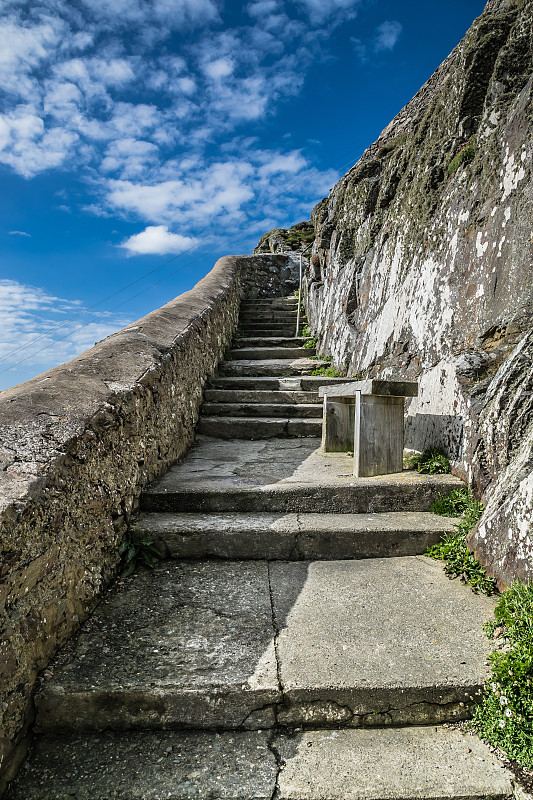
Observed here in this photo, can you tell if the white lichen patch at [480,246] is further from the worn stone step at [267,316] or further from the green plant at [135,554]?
the worn stone step at [267,316]

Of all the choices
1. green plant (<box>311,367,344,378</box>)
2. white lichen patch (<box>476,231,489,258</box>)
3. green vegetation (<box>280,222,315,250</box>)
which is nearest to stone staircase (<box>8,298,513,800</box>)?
white lichen patch (<box>476,231,489,258</box>)

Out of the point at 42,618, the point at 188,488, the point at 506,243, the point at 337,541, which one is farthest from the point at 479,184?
the point at 42,618

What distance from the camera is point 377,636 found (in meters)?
1.96

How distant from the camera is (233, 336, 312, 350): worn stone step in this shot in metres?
7.22

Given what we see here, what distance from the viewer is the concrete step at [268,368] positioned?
5.79 meters

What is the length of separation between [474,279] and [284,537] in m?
2.07

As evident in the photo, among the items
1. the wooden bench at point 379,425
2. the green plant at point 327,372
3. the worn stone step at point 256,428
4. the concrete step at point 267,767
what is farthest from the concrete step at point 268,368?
the concrete step at point 267,767

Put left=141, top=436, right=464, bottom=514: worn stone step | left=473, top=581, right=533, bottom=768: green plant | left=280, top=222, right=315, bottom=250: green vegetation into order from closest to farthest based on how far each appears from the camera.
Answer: left=473, top=581, right=533, bottom=768: green plant, left=141, top=436, right=464, bottom=514: worn stone step, left=280, top=222, right=315, bottom=250: green vegetation

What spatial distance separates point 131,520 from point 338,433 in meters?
2.07

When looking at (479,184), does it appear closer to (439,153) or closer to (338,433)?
(439,153)

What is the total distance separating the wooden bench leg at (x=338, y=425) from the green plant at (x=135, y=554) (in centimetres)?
194

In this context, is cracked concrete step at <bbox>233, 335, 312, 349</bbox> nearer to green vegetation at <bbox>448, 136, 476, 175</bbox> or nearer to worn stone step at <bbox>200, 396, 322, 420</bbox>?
worn stone step at <bbox>200, 396, 322, 420</bbox>

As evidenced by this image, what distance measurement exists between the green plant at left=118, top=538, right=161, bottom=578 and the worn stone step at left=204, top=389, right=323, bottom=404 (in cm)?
252

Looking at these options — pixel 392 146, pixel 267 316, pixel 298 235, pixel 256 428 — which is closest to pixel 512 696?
pixel 256 428
